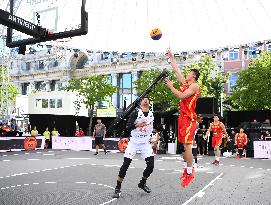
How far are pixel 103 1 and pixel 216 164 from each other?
861 centimetres

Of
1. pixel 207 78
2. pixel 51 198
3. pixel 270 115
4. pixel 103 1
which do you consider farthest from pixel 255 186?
pixel 207 78

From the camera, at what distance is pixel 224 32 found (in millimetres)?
9180

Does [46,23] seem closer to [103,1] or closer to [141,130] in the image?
[103,1]

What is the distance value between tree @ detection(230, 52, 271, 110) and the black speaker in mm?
14386

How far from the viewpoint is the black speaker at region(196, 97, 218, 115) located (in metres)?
25.1

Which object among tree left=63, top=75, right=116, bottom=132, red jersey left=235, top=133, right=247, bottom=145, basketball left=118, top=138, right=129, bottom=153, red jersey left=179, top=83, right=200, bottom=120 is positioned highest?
tree left=63, top=75, right=116, bottom=132

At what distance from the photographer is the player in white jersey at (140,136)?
7879 millimetres

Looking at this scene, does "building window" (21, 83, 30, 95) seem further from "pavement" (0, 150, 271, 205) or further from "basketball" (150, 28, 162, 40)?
"basketball" (150, 28, 162, 40)

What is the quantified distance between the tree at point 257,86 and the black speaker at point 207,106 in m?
14.4

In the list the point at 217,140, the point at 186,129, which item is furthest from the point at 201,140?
the point at 186,129

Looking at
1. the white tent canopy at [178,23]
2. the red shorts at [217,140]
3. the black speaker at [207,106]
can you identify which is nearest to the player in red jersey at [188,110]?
the white tent canopy at [178,23]

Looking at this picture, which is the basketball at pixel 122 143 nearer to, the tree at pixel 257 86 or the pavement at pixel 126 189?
the pavement at pixel 126 189

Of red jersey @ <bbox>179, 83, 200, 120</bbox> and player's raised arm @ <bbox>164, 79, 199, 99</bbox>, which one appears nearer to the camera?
player's raised arm @ <bbox>164, 79, 199, 99</bbox>

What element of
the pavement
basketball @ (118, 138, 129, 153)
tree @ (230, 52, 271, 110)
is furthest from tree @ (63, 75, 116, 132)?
the pavement
